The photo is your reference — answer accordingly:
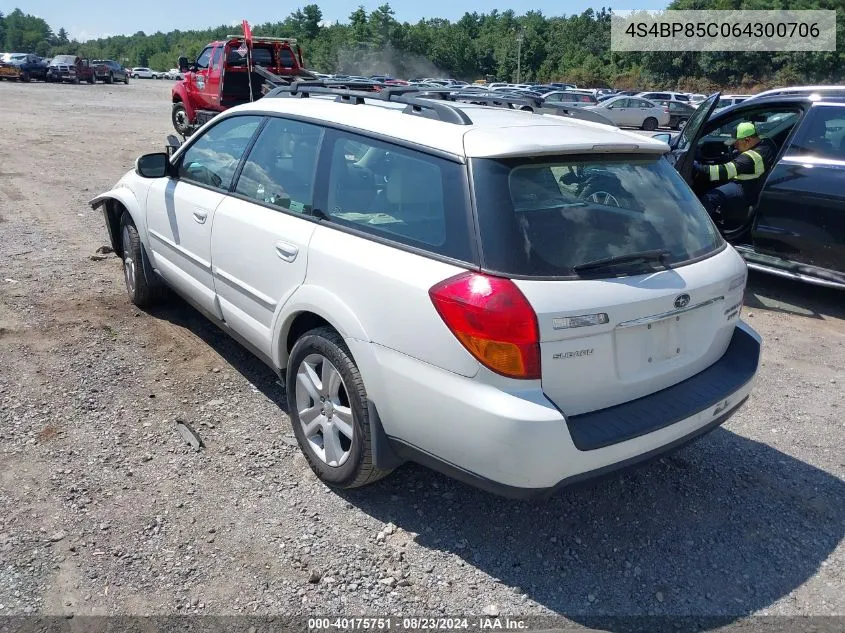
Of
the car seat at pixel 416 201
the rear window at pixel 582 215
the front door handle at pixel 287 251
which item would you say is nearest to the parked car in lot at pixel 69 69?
the front door handle at pixel 287 251

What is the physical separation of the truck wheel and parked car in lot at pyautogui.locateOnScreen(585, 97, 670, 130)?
1911 centimetres

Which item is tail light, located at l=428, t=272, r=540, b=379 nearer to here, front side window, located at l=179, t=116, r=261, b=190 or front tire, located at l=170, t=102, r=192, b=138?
front side window, located at l=179, t=116, r=261, b=190

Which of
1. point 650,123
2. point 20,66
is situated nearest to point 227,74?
point 650,123

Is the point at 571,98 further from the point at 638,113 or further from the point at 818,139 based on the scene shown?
the point at 818,139

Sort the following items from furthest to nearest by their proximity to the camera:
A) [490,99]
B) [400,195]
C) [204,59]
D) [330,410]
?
[204,59]
[490,99]
[330,410]
[400,195]

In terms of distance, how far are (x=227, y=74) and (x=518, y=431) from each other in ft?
50.2

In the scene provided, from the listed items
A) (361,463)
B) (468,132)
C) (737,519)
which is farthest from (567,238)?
(737,519)

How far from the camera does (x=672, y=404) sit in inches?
115

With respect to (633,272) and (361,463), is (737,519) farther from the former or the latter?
(361,463)

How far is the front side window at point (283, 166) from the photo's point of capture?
11.6 ft

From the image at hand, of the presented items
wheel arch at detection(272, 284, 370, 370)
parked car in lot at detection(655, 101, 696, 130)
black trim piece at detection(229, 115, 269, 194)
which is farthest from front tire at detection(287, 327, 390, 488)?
parked car in lot at detection(655, 101, 696, 130)

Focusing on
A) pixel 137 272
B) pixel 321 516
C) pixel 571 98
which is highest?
pixel 571 98

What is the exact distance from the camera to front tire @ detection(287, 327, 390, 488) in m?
2.99

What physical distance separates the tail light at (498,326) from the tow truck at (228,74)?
44.7ft
